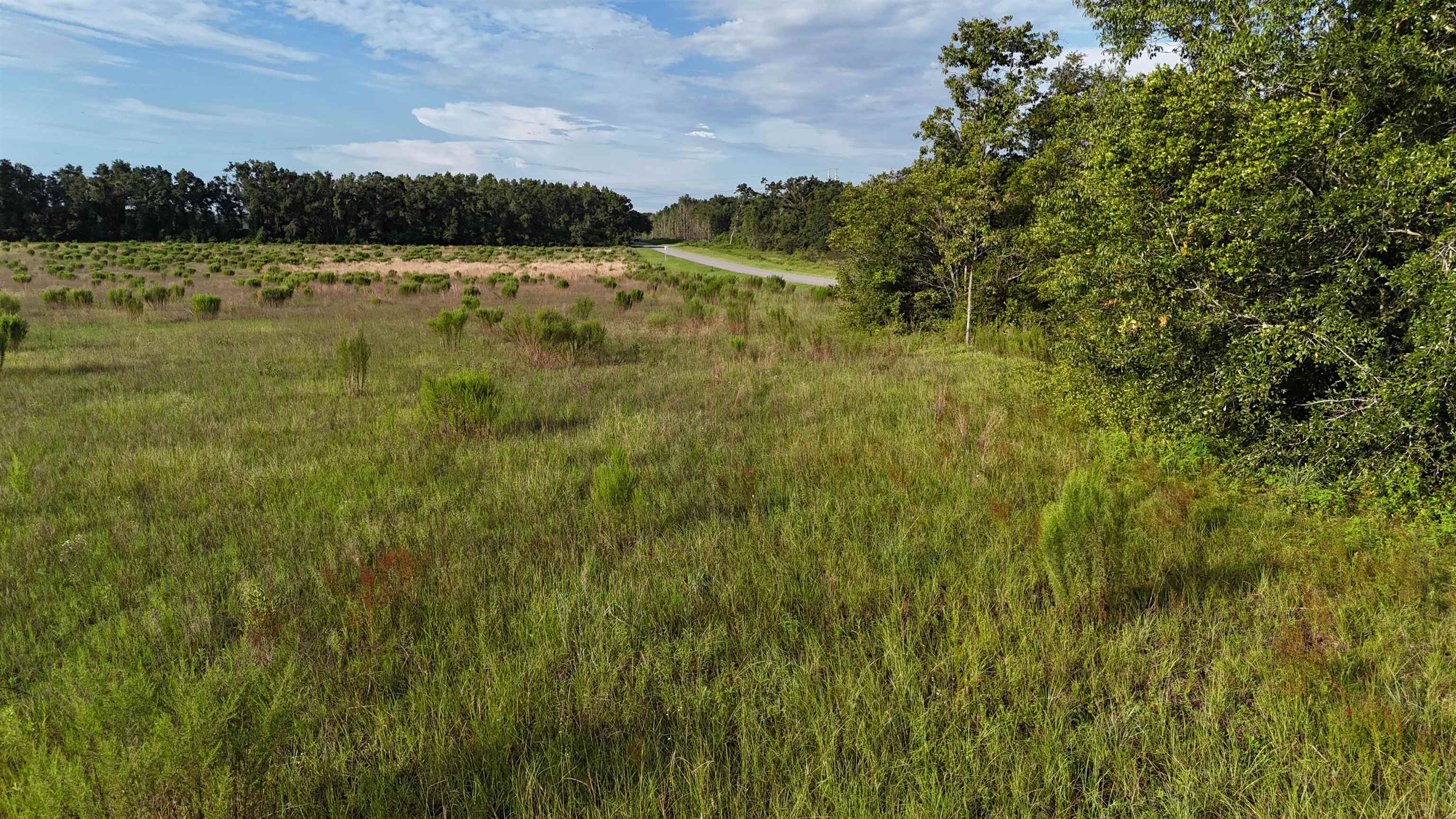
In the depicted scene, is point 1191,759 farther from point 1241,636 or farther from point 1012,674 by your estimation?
point 1241,636

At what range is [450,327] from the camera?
12.5m

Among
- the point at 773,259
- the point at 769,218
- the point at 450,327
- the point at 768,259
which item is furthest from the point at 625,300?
the point at 769,218

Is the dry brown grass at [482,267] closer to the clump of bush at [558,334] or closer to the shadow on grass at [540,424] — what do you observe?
the clump of bush at [558,334]

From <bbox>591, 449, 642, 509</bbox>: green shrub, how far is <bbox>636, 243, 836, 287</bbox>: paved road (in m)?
22.4

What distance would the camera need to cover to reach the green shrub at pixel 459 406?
6492 mm

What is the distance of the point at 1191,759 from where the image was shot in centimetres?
222

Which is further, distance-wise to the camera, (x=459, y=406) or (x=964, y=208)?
(x=964, y=208)

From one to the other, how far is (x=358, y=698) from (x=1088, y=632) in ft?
10.4

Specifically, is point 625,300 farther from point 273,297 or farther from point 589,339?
point 273,297

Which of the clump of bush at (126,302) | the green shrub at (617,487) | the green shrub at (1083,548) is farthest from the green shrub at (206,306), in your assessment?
the green shrub at (1083,548)

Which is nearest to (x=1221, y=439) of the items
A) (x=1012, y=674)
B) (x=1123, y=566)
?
(x=1123, y=566)

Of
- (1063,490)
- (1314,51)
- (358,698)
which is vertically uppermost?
(1314,51)

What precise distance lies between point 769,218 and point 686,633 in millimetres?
77956

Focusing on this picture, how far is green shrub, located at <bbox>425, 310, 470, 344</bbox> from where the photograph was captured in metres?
12.4
